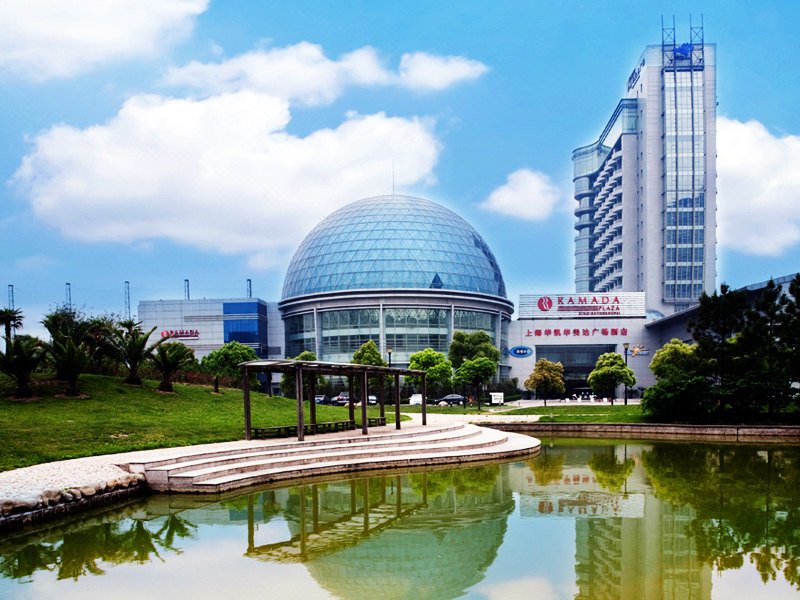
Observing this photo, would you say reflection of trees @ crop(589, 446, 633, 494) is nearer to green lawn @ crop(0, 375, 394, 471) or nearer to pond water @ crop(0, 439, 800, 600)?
pond water @ crop(0, 439, 800, 600)

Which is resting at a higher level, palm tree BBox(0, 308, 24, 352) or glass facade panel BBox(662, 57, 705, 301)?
glass facade panel BBox(662, 57, 705, 301)

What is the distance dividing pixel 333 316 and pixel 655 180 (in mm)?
46659

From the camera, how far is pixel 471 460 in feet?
70.3

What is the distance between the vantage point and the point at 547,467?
2053 cm

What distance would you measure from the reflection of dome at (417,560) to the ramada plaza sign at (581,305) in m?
63.5

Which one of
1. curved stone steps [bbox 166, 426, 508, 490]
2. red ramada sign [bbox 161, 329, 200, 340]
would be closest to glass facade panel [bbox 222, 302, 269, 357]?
red ramada sign [bbox 161, 329, 200, 340]

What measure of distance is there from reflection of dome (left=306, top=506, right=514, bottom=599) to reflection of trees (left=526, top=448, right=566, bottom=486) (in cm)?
526

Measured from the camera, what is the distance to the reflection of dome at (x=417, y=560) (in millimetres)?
9102

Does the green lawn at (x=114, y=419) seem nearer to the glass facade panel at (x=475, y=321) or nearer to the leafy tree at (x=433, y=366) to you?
the leafy tree at (x=433, y=366)

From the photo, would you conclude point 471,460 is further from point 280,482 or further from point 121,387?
point 121,387

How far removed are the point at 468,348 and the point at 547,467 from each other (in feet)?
123

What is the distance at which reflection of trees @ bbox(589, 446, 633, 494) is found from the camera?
17.1 meters

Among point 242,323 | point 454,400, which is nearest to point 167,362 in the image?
point 454,400

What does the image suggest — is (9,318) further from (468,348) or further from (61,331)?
(468,348)
